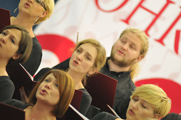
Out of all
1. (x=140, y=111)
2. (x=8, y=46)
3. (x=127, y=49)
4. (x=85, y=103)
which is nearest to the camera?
(x=8, y=46)

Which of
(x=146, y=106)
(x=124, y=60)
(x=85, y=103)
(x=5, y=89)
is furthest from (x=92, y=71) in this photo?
(x=5, y=89)

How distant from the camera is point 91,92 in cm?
240

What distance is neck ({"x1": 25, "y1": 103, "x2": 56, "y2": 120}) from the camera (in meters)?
1.74

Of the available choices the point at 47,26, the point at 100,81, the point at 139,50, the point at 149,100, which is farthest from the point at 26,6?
the point at 47,26

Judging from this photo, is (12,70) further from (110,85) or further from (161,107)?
(161,107)

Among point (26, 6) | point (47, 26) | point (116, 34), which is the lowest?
point (47, 26)

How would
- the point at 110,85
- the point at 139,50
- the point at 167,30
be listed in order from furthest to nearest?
1. the point at 167,30
2. the point at 139,50
3. the point at 110,85

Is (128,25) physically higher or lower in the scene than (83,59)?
lower

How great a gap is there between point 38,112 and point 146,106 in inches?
26.7

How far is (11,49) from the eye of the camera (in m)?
1.90

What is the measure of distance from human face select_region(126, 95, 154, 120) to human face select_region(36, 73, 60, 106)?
506mm

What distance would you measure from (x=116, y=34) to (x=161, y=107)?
219cm

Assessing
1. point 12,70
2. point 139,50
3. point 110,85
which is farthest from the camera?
point 139,50

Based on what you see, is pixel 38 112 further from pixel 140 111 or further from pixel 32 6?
pixel 32 6
